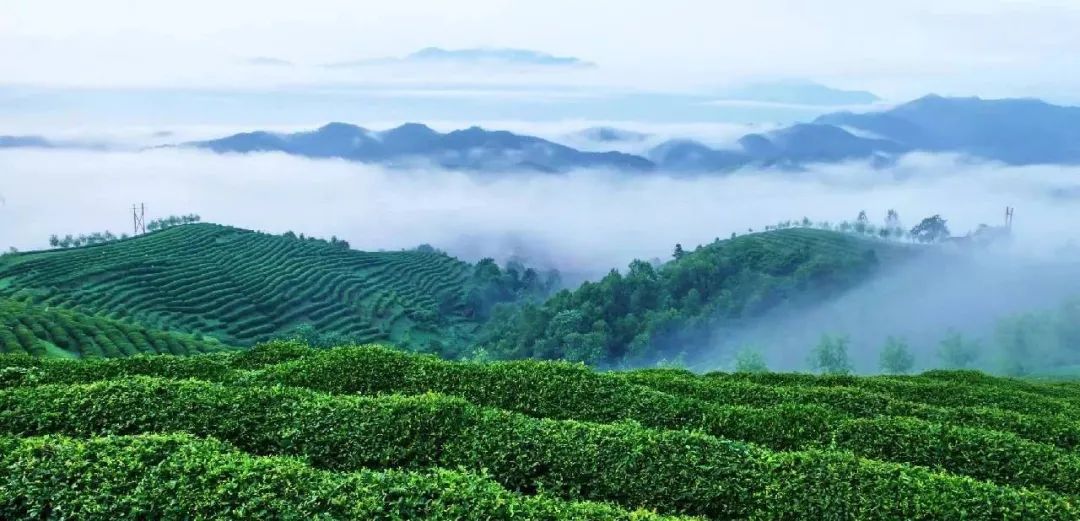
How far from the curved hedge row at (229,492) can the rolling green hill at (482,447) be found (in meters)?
0.02

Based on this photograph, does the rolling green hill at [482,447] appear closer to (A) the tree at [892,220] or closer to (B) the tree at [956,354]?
(B) the tree at [956,354]

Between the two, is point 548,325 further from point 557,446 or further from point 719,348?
point 557,446

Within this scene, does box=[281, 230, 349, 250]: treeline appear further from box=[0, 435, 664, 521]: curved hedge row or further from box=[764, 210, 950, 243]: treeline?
box=[0, 435, 664, 521]: curved hedge row

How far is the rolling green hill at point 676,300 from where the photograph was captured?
287 feet

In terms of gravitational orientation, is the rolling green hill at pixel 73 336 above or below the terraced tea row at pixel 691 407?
below

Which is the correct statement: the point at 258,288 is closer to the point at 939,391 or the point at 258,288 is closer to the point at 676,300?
the point at 676,300

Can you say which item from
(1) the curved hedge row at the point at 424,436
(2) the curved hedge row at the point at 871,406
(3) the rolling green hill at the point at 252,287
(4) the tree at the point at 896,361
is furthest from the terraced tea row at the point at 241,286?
→ (2) the curved hedge row at the point at 871,406

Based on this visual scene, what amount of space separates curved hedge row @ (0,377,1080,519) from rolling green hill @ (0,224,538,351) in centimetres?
6053

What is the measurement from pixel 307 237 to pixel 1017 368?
99.3 metres

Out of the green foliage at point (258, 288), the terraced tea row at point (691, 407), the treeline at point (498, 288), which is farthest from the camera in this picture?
the treeline at point (498, 288)

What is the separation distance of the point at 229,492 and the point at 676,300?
93.6 m

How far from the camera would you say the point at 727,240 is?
123250 millimetres

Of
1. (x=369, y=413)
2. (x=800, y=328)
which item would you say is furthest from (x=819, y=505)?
(x=800, y=328)

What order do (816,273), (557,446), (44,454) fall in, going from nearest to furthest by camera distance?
(44,454) → (557,446) → (816,273)
